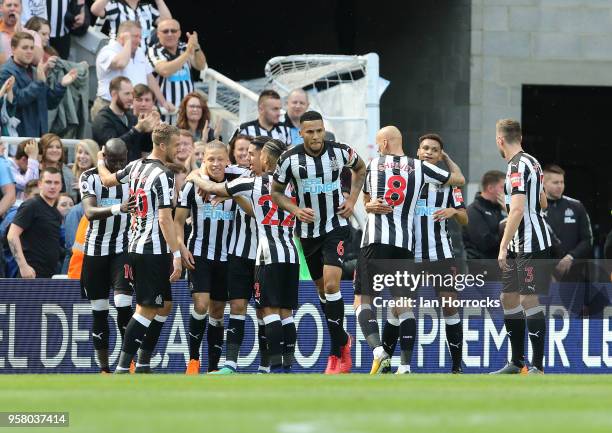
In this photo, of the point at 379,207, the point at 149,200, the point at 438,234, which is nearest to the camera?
the point at 149,200

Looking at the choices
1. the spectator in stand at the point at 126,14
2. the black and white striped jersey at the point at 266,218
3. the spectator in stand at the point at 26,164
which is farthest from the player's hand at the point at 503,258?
the spectator in stand at the point at 126,14

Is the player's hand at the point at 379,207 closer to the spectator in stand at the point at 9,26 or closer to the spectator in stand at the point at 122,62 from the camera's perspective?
the spectator in stand at the point at 122,62

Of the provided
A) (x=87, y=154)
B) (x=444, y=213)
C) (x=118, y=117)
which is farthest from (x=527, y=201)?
(x=118, y=117)

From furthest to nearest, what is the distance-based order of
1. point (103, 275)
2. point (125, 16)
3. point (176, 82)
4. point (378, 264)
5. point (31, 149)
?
1. point (125, 16)
2. point (176, 82)
3. point (31, 149)
4. point (103, 275)
5. point (378, 264)

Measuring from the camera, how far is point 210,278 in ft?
39.1

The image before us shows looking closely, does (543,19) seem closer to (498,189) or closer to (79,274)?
(498,189)

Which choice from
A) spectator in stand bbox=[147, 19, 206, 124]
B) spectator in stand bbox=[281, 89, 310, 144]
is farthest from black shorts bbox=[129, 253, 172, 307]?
spectator in stand bbox=[147, 19, 206, 124]

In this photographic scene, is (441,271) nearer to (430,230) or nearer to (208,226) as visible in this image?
(430,230)

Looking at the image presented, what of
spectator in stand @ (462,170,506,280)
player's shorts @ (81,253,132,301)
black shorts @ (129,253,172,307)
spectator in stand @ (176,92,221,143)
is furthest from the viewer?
spectator in stand @ (462,170,506,280)

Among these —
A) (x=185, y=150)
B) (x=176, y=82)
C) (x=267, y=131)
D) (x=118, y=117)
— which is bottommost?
(x=185, y=150)

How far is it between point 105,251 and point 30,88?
3309 mm

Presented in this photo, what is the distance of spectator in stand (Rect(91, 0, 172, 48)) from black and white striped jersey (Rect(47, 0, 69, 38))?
34 centimetres

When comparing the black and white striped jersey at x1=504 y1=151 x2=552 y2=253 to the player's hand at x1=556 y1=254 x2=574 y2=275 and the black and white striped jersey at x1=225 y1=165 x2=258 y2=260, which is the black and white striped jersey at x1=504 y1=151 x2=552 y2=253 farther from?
the player's hand at x1=556 y1=254 x2=574 y2=275

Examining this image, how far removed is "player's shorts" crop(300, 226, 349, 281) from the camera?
37.2ft
